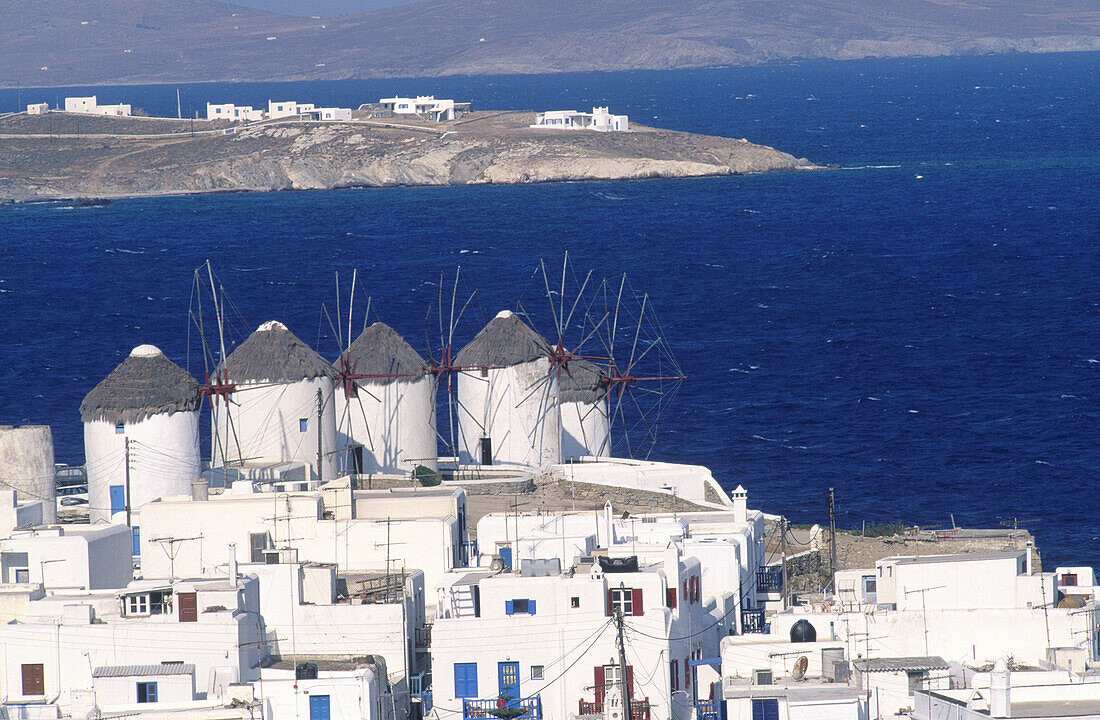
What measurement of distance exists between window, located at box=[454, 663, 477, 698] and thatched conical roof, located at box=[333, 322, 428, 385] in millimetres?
29013

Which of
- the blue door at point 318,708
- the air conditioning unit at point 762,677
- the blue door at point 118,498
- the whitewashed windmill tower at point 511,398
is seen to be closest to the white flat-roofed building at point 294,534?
the blue door at point 118,498

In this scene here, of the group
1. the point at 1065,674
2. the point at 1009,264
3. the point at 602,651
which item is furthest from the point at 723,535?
the point at 1009,264

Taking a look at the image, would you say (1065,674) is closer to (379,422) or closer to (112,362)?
(379,422)

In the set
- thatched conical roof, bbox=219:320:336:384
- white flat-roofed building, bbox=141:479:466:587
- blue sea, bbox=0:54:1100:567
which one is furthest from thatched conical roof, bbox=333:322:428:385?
blue sea, bbox=0:54:1100:567

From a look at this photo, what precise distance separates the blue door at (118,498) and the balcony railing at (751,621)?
21423 millimetres

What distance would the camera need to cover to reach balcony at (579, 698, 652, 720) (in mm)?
41062

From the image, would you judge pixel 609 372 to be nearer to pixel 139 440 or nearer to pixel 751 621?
pixel 139 440

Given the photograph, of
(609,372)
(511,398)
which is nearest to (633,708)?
(511,398)

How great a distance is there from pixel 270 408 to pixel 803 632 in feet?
96.1

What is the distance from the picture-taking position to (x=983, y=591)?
155ft

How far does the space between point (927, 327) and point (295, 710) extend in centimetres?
11554

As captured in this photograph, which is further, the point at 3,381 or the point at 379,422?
the point at 3,381

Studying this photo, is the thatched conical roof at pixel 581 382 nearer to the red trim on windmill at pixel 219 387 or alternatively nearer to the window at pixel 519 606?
the red trim on windmill at pixel 219 387

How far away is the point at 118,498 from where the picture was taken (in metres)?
62.6
